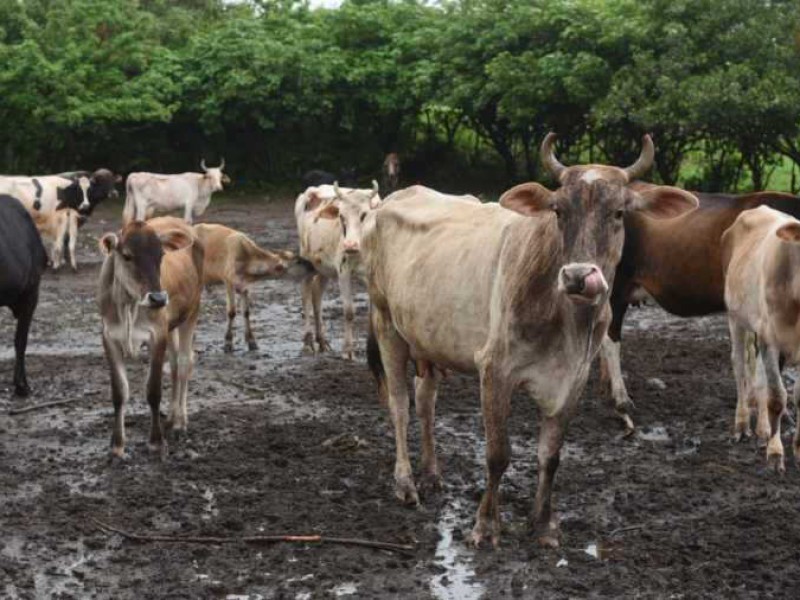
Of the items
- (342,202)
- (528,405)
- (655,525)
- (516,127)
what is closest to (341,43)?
(516,127)

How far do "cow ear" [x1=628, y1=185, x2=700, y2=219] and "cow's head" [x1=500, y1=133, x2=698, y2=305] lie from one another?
6 centimetres

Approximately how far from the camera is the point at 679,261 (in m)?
10.5

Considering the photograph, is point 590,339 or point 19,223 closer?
point 590,339

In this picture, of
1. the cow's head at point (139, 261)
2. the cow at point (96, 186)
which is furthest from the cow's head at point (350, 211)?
the cow at point (96, 186)

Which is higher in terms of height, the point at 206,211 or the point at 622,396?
the point at 622,396

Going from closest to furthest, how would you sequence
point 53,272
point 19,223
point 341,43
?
point 19,223 → point 53,272 → point 341,43

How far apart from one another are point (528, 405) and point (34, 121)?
2107 cm

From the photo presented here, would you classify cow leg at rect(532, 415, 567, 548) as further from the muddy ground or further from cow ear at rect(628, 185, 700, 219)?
cow ear at rect(628, 185, 700, 219)

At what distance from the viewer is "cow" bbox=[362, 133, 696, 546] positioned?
21.5ft

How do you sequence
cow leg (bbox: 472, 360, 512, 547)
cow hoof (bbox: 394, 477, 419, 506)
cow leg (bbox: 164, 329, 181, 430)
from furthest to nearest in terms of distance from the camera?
cow leg (bbox: 164, 329, 181, 430)
cow hoof (bbox: 394, 477, 419, 506)
cow leg (bbox: 472, 360, 512, 547)

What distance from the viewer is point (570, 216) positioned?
21.4ft

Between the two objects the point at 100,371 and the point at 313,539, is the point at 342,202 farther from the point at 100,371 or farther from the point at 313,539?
the point at 313,539

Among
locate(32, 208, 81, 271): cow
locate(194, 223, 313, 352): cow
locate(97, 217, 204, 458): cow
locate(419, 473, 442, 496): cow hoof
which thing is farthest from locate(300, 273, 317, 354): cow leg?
locate(32, 208, 81, 271): cow

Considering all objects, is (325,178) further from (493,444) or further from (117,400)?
(493,444)
